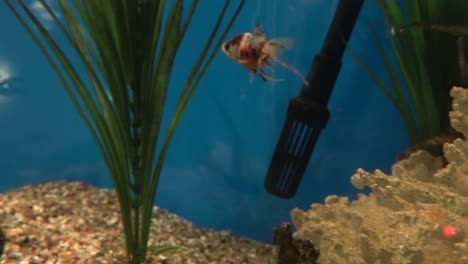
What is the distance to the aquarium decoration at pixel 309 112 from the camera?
9.42ft

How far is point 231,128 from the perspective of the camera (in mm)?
3543

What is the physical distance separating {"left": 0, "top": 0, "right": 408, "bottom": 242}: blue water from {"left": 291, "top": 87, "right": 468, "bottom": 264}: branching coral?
1407mm

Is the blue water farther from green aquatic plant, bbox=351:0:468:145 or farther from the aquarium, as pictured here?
Answer: green aquatic plant, bbox=351:0:468:145

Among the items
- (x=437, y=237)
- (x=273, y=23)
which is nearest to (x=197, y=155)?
(x=273, y=23)

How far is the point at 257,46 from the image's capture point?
2.41 meters

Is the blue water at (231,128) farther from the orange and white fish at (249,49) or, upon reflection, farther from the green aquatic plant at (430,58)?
the orange and white fish at (249,49)

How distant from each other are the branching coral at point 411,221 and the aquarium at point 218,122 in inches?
0.9

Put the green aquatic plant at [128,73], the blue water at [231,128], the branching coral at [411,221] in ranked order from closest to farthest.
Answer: the branching coral at [411,221], the green aquatic plant at [128,73], the blue water at [231,128]

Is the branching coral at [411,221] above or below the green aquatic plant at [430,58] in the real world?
below

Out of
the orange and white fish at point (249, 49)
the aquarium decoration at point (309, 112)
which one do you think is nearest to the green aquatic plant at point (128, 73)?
the orange and white fish at point (249, 49)

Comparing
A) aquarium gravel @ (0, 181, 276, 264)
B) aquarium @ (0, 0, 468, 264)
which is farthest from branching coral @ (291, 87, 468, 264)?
aquarium gravel @ (0, 181, 276, 264)

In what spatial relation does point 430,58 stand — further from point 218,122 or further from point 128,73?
point 128,73

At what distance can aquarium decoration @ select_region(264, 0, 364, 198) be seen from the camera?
2870 millimetres

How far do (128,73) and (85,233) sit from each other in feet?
4.28
